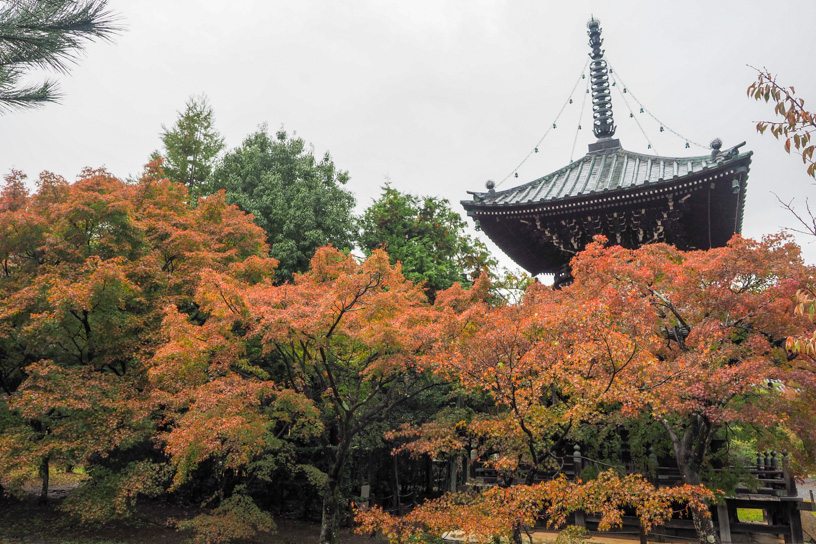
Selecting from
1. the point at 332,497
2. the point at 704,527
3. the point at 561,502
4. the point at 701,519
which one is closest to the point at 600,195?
the point at 701,519

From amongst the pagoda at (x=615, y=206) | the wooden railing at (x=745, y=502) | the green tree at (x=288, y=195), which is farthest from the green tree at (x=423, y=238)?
the wooden railing at (x=745, y=502)

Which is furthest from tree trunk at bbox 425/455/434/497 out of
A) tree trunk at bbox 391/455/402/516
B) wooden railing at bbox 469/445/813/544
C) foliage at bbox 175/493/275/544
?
wooden railing at bbox 469/445/813/544

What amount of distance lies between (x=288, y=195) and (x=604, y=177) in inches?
452

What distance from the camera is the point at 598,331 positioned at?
22.6 ft

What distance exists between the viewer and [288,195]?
18.8 m

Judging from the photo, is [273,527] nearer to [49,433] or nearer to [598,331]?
[49,433]

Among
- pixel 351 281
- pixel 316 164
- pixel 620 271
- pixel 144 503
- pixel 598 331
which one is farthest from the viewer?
pixel 316 164

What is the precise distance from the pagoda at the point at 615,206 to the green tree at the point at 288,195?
7.38 m

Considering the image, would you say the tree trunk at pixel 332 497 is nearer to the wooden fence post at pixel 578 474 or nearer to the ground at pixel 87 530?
the ground at pixel 87 530

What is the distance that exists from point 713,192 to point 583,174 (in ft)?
10.7

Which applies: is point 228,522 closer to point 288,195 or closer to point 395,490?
point 395,490

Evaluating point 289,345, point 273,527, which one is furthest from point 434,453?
point 273,527

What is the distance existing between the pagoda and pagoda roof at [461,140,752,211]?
21mm

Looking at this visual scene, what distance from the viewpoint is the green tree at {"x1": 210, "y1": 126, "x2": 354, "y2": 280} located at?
17500 millimetres
